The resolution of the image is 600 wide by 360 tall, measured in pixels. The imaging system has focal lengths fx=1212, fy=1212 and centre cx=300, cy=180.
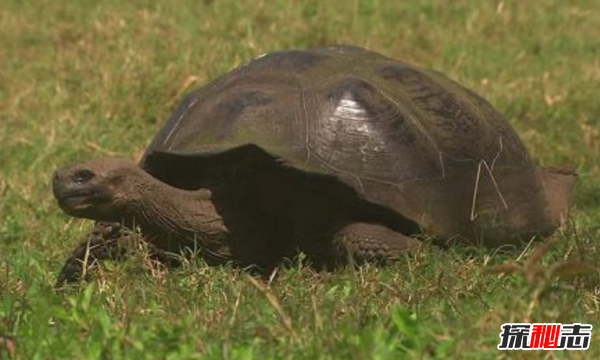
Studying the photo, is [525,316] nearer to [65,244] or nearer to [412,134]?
[412,134]

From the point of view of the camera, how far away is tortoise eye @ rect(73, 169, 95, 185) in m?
3.99

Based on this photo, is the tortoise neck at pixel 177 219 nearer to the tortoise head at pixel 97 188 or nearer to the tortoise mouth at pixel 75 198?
the tortoise head at pixel 97 188

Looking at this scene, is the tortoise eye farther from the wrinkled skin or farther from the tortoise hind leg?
the tortoise hind leg

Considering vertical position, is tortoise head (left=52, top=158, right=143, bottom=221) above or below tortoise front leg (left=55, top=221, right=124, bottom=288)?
above

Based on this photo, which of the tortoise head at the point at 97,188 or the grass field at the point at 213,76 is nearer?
the grass field at the point at 213,76

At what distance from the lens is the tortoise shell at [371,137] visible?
4121 mm

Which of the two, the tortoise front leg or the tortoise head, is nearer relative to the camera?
the tortoise head

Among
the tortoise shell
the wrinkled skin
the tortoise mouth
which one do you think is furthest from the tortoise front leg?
the tortoise shell

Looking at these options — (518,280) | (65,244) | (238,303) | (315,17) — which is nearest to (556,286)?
(518,280)

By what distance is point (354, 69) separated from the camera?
450 cm

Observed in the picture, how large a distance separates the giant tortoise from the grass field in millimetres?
183

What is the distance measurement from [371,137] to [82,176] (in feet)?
3.30

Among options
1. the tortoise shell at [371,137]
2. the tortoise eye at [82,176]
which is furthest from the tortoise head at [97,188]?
the tortoise shell at [371,137]

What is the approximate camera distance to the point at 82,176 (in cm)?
400
